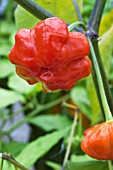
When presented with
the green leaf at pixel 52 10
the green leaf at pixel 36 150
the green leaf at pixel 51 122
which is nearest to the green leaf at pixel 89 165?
the green leaf at pixel 36 150

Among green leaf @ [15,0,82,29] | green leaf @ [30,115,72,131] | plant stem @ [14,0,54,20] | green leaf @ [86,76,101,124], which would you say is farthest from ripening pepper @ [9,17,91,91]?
green leaf @ [30,115,72,131]

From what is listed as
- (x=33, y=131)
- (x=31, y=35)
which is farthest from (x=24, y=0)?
(x=33, y=131)

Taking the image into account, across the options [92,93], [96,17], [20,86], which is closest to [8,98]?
[20,86]

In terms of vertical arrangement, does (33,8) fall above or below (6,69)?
above

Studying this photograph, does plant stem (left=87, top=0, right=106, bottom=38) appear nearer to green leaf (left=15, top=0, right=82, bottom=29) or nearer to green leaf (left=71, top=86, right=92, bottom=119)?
green leaf (left=15, top=0, right=82, bottom=29)

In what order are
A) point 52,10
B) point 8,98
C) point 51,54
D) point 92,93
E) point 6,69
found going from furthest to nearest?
1. point 6,69
2. point 8,98
3. point 92,93
4. point 52,10
5. point 51,54

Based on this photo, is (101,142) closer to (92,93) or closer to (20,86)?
(92,93)

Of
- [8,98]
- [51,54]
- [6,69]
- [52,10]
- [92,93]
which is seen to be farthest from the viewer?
[6,69]
